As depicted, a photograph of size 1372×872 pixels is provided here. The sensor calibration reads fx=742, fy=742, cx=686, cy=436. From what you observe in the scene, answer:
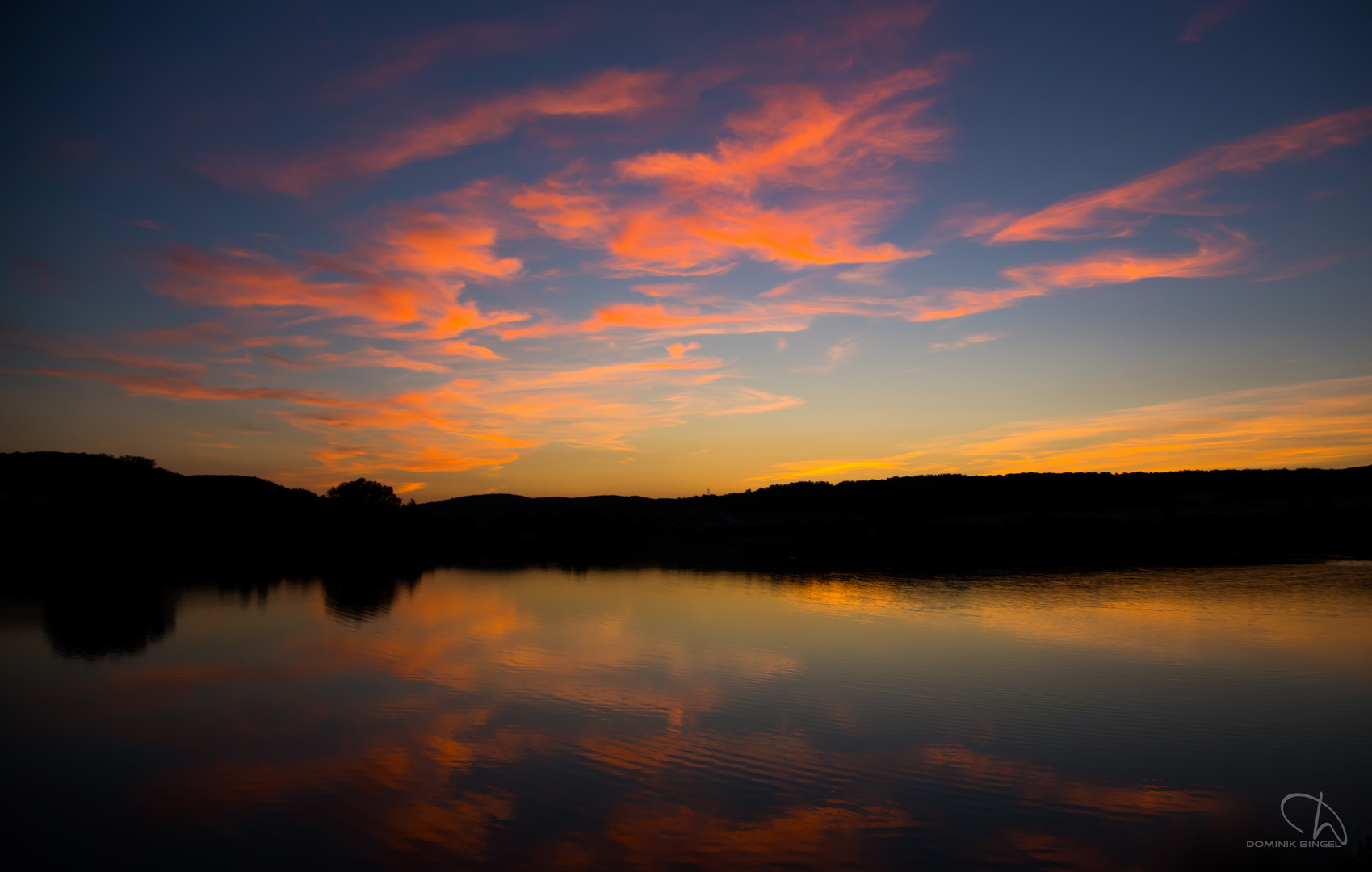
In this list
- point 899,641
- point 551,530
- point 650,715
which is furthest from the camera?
point 551,530

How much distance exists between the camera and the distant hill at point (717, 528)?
48.4m

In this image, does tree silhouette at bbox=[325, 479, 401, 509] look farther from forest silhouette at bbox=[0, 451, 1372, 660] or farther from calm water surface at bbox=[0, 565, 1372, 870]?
calm water surface at bbox=[0, 565, 1372, 870]

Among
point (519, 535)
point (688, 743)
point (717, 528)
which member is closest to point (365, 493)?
point (519, 535)

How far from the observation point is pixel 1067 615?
898 inches

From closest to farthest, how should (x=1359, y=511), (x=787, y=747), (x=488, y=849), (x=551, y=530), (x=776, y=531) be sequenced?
(x=488, y=849), (x=787, y=747), (x=1359, y=511), (x=551, y=530), (x=776, y=531)

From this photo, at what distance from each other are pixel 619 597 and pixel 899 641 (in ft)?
42.9

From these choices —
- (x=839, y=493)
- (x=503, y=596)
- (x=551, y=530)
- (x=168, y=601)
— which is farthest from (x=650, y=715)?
(x=839, y=493)

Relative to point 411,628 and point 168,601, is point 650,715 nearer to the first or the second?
point 411,628
